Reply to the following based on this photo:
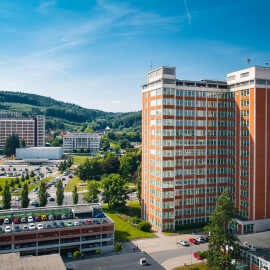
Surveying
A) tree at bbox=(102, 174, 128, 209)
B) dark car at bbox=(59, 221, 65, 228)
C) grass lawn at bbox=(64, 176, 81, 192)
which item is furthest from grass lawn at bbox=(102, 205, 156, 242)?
grass lawn at bbox=(64, 176, 81, 192)

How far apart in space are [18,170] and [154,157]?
121640 millimetres

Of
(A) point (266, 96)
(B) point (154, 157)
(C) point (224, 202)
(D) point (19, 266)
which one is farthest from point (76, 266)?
(A) point (266, 96)

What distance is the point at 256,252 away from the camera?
5247 centimetres

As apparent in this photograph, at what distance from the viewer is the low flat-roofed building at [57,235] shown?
192ft

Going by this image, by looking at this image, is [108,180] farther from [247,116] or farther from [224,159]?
[247,116]

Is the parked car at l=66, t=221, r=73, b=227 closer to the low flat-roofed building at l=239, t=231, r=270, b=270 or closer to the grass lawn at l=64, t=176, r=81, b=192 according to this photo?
the low flat-roofed building at l=239, t=231, r=270, b=270

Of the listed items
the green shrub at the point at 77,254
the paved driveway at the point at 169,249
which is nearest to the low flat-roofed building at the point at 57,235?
the green shrub at the point at 77,254

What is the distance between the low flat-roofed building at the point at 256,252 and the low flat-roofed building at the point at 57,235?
28706 millimetres

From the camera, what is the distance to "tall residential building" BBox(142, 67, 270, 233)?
7312 cm

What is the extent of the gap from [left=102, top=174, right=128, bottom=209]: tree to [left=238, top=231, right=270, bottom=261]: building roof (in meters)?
44.8

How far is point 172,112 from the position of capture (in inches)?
2963

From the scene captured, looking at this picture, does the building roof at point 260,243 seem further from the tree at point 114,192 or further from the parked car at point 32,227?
the tree at point 114,192

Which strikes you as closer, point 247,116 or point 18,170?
point 247,116

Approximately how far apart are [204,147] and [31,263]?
55.1m
